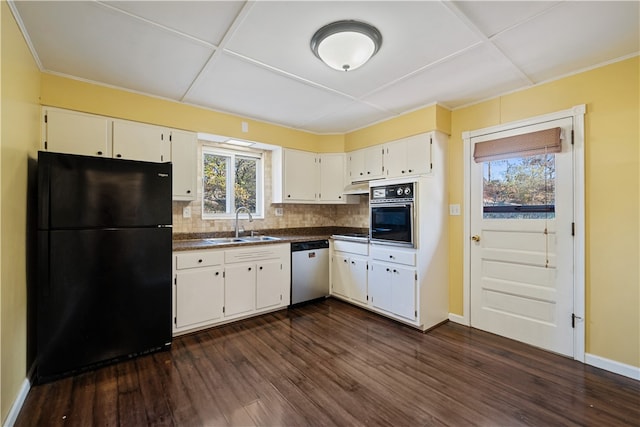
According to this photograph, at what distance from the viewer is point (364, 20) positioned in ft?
5.72

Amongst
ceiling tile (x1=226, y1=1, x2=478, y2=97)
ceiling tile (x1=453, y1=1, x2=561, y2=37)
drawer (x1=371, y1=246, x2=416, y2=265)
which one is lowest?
drawer (x1=371, y1=246, x2=416, y2=265)

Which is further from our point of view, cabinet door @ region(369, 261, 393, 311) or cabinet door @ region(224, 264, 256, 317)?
cabinet door @ region(369, 261, 393, 311)

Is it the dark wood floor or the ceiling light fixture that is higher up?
the ceiling light fixture

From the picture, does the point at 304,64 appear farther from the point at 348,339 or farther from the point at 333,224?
the point at 333,224

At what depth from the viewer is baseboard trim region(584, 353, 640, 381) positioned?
2.10 metres

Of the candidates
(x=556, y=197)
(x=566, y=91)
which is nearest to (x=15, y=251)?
(x=556, y=197)

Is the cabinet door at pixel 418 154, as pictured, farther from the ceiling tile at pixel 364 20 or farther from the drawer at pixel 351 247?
the drawer at pixel 351 247

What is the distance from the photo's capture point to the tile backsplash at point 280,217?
11.3 feet

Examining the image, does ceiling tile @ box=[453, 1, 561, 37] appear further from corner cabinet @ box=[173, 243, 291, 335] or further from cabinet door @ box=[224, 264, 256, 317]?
cabinet door @ box=[224, 264, 256, 317]

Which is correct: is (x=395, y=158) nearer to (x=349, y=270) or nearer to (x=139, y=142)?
(x=349, y=270)

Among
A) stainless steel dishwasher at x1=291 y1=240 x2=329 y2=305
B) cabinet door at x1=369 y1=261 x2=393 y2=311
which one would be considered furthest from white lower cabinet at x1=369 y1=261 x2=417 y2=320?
stainless steel dishwasher at x1=291 y1=240 x2=329 y2=305

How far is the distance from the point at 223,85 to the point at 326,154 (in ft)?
6.41

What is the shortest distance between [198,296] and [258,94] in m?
2.12

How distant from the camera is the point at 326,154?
4.30 m
